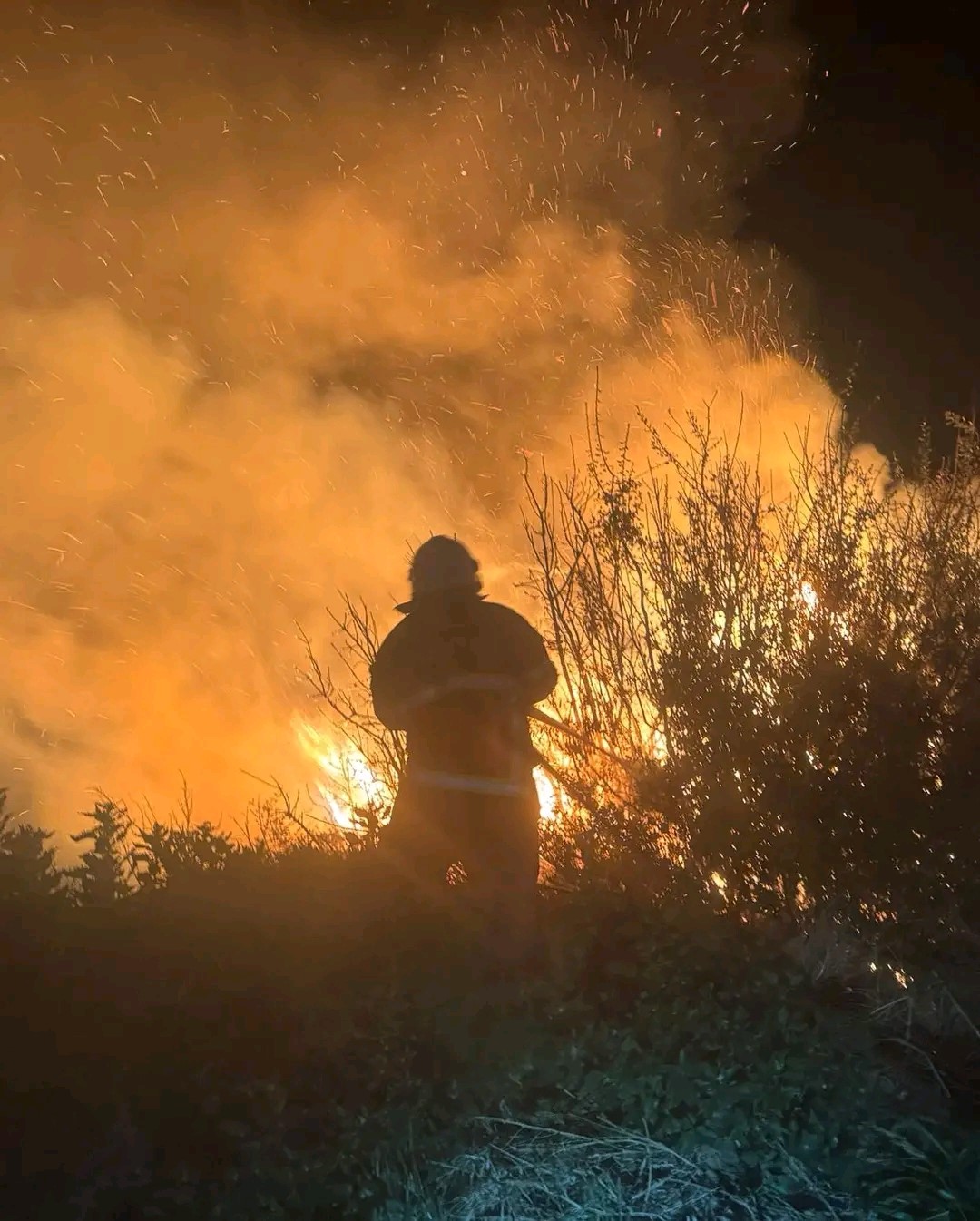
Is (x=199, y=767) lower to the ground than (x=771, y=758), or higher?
higher

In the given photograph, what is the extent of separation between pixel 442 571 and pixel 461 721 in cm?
70

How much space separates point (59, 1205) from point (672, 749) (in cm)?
335

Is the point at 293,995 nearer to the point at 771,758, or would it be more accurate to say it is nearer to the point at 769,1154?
the point at 769,1154

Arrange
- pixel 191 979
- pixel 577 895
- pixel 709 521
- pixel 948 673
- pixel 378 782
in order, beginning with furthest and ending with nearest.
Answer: pixel 378 782
pixel 709 521
pixel 948 673
pixel 577 895
pixel 191 979

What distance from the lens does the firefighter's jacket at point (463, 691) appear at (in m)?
4.69

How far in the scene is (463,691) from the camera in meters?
4.75

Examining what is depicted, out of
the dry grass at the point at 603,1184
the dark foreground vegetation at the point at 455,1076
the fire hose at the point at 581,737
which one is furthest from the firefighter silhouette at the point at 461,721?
the dry grass at the point at 603,1184

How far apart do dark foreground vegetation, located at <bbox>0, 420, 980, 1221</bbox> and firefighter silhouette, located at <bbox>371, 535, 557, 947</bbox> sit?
279mm

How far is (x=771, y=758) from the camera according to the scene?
5.04m

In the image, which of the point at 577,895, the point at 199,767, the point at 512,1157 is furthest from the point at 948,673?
the point at 199,767

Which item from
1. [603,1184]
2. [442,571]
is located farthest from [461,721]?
[603,1184]

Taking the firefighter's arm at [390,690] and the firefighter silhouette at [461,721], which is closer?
the firefighter silhouette at [461,721]

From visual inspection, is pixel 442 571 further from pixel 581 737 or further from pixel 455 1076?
pixel 455 1076

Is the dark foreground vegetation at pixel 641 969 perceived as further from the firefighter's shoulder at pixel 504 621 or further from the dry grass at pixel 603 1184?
the firefighter's shoulder at pixel 504 621
